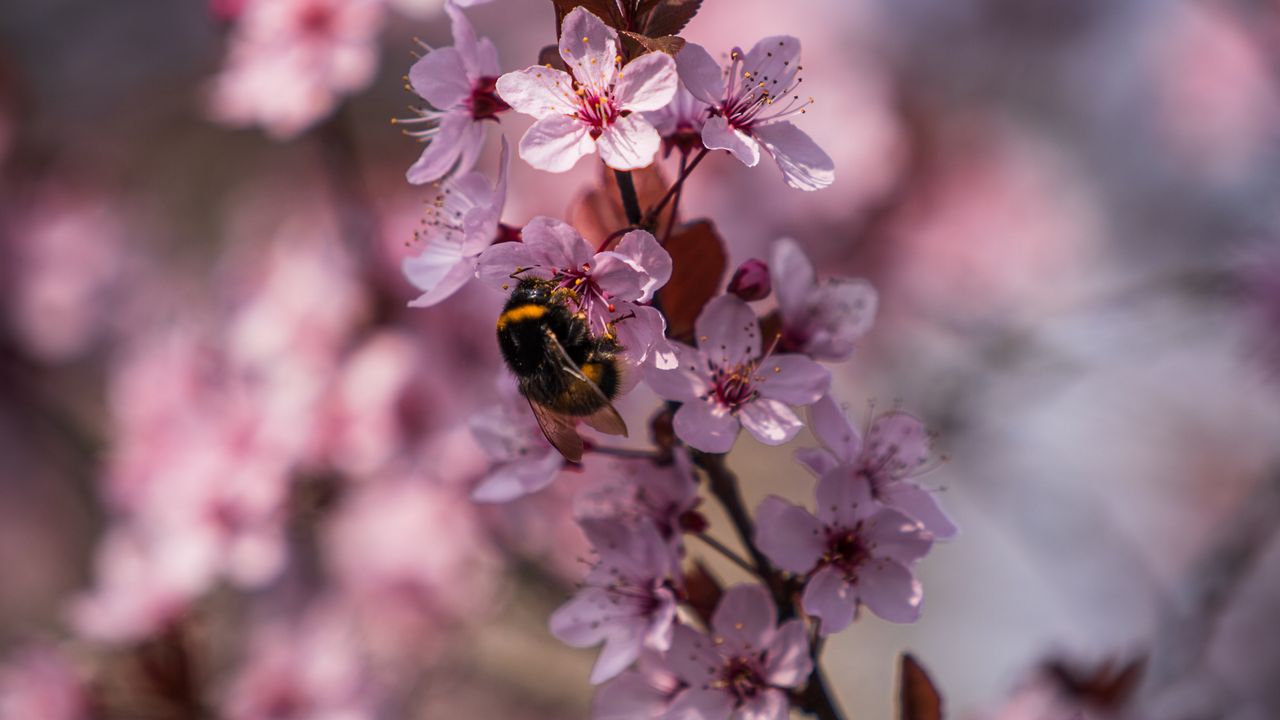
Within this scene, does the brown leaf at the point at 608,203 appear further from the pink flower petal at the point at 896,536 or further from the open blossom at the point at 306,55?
the open blossom at the point at 306,55

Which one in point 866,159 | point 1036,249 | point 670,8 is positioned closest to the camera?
point 670,8

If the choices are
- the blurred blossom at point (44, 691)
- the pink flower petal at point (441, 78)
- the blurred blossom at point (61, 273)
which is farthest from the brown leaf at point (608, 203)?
the blurred blossom at point (61, 273)

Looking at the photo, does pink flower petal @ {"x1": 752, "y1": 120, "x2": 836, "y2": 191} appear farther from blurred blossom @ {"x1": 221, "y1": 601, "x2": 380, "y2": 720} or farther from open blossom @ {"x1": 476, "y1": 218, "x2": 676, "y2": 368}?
blurred blossom @ {"x1": 221, "y1": 601, "x2": 380, "y2": 720}

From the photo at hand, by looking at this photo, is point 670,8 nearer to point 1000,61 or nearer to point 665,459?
point 665,459

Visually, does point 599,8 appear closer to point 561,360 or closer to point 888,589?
point 561,360

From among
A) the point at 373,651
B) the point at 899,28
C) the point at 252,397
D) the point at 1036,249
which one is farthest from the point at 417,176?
the point at 899,28

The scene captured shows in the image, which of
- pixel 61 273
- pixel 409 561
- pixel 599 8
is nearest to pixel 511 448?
pixel 599 8
